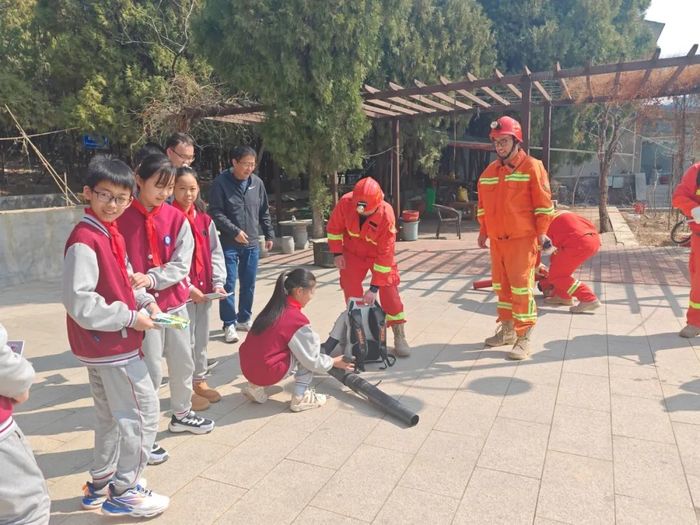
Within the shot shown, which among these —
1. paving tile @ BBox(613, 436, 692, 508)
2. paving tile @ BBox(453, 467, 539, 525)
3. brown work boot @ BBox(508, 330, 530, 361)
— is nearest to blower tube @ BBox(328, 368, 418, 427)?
paving tile @ BBox(453, 467, 539, 525)

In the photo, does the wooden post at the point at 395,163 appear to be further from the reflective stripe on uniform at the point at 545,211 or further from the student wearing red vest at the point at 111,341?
the student wearing red vest at the point at 111,341

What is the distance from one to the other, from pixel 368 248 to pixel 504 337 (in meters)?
1.54

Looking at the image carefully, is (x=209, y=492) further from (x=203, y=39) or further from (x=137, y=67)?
(x=137, y=67)

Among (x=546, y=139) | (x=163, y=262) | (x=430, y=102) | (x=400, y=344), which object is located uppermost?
(x=430, y=102)

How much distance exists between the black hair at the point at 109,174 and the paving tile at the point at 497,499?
80.8 inches

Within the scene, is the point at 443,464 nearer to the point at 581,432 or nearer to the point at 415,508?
the point at 415,508

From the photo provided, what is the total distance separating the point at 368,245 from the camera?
4180 mm

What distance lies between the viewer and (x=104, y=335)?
7.24 feet

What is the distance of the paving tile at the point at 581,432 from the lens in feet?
9.46

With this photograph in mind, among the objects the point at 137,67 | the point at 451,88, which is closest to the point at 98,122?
the point at 137,67

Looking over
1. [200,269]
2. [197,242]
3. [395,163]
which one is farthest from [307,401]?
[395,163]

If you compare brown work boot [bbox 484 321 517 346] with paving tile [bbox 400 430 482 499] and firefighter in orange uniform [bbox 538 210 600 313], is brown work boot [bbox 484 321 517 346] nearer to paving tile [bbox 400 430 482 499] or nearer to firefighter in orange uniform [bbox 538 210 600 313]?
firefighter in orange uniform [bbox 538 210 600 313]

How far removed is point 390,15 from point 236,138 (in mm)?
4747

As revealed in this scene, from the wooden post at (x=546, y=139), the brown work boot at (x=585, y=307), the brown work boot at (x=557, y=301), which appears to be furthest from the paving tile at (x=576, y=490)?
the wooden post at (x=546, y=139)
